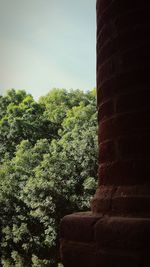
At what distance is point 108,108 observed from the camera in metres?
2.02

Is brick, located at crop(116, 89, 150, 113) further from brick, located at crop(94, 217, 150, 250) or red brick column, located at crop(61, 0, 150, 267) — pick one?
brick, located at crop(94, 217, 150, 250)

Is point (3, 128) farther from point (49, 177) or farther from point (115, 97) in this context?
point (115, 97)

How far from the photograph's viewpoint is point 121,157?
1.86 m

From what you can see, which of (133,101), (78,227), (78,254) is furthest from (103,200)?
(133,101)

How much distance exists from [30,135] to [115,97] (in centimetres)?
2333

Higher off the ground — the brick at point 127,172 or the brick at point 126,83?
the brick at point 126,83

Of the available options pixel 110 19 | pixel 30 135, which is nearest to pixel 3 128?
pixel 30 135

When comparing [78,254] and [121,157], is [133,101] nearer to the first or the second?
[121,157]

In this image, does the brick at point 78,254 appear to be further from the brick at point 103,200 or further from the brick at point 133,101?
the brick at point 133,101

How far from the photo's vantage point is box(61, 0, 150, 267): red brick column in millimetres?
1605

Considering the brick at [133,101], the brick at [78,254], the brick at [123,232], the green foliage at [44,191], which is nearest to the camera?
the brick at [123,232]

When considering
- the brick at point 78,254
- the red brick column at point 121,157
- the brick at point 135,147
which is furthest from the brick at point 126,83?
the brick at point 78,254

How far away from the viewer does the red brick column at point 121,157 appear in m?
1.61

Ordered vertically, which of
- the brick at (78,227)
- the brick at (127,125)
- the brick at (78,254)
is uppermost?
the brick at (127,125)
